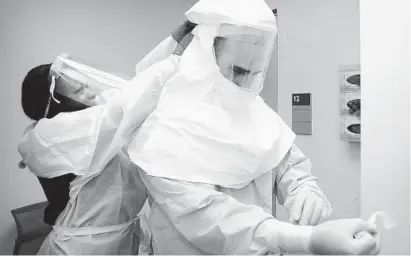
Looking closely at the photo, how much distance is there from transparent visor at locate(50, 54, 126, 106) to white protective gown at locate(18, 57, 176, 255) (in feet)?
0.21

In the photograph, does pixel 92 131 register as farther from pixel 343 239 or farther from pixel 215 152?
pixel 343 239

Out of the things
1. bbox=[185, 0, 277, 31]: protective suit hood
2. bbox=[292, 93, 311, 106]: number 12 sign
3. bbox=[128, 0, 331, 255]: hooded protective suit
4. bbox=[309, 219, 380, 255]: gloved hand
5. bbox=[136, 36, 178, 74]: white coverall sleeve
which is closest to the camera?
bbox=[309, 219, 380, 255]: gloved hand

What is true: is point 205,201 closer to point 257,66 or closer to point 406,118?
point 257,66

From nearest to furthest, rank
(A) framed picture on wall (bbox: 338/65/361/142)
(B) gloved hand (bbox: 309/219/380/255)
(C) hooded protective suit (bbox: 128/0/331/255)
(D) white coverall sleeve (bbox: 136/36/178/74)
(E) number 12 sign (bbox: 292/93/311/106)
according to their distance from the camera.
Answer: (B) gloved hand (bbox: 309/219/380/255) → (C) hooded protective suit (bbox: 128/0/331/255) → (D) white coverall sleeve (bbox: 136/36/178/74) → (A) framed picture on wall (bbox: 338/65/361/142) → (E) number 12 sign (bbox: 292/93/311/106)

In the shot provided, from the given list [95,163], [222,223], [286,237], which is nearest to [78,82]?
[95,163]

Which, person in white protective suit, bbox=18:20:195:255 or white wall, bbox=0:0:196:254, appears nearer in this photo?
person in white protective suit, bbox=18:20:195:255

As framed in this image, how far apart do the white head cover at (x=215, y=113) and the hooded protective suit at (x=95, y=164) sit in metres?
0.05

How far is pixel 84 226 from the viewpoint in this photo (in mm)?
906

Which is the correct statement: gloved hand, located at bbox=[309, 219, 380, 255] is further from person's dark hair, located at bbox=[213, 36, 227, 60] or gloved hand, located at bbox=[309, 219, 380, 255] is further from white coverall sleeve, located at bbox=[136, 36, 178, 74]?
white coverall sleeve, located at bbox=[136, 36, 178, 74]

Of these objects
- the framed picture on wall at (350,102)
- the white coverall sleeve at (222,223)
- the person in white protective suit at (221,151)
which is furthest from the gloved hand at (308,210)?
the framed picture on wall at (350,102)

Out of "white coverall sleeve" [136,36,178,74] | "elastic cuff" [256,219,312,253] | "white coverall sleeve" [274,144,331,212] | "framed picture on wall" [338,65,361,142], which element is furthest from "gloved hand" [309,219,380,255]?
"framed picture on wall" [338,65,361,142]

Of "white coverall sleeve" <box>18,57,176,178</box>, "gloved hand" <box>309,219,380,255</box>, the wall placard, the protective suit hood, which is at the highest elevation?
the protective suit hood

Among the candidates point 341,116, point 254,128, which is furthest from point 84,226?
point 341,116

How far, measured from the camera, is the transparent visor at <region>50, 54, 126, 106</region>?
910 mm
